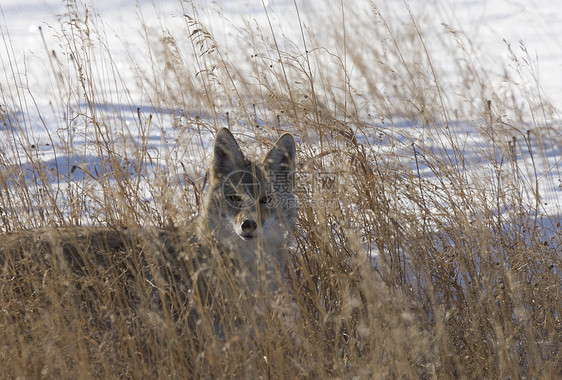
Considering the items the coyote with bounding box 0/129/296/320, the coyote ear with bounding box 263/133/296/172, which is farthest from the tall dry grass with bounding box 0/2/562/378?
the coyote ear with bounding box 263/133/296/172

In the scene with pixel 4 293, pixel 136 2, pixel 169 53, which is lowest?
pixel 4 293

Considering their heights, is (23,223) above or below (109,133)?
below

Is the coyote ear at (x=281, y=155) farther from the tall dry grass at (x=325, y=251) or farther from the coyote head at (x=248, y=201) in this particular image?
the tall dry grass at (x=325, y=251)

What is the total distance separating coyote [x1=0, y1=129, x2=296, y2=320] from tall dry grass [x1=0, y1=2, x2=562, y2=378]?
0.07 metres

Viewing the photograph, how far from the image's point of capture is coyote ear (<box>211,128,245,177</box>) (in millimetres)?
4000

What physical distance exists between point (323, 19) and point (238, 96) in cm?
129

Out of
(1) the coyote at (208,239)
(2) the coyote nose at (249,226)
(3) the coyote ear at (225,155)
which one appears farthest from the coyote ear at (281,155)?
(2) the coyote nose at (249,226)

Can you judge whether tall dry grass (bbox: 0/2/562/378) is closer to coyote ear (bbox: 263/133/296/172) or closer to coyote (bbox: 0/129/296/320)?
coyote (bbox: 0/129/296/320)

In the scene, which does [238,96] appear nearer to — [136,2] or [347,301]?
[136,2]

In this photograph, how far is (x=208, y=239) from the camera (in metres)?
3.73

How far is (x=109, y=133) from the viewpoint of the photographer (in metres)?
4.79

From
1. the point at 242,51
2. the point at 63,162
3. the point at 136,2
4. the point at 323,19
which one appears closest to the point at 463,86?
the point at 323,19

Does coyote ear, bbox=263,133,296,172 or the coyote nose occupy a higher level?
coyote ear, bbox=263,133,296,172

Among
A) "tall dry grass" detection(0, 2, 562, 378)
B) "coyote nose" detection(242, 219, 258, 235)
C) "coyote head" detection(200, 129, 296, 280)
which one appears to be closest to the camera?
"tall dry grass" detection(0, 2, 562, 378)
